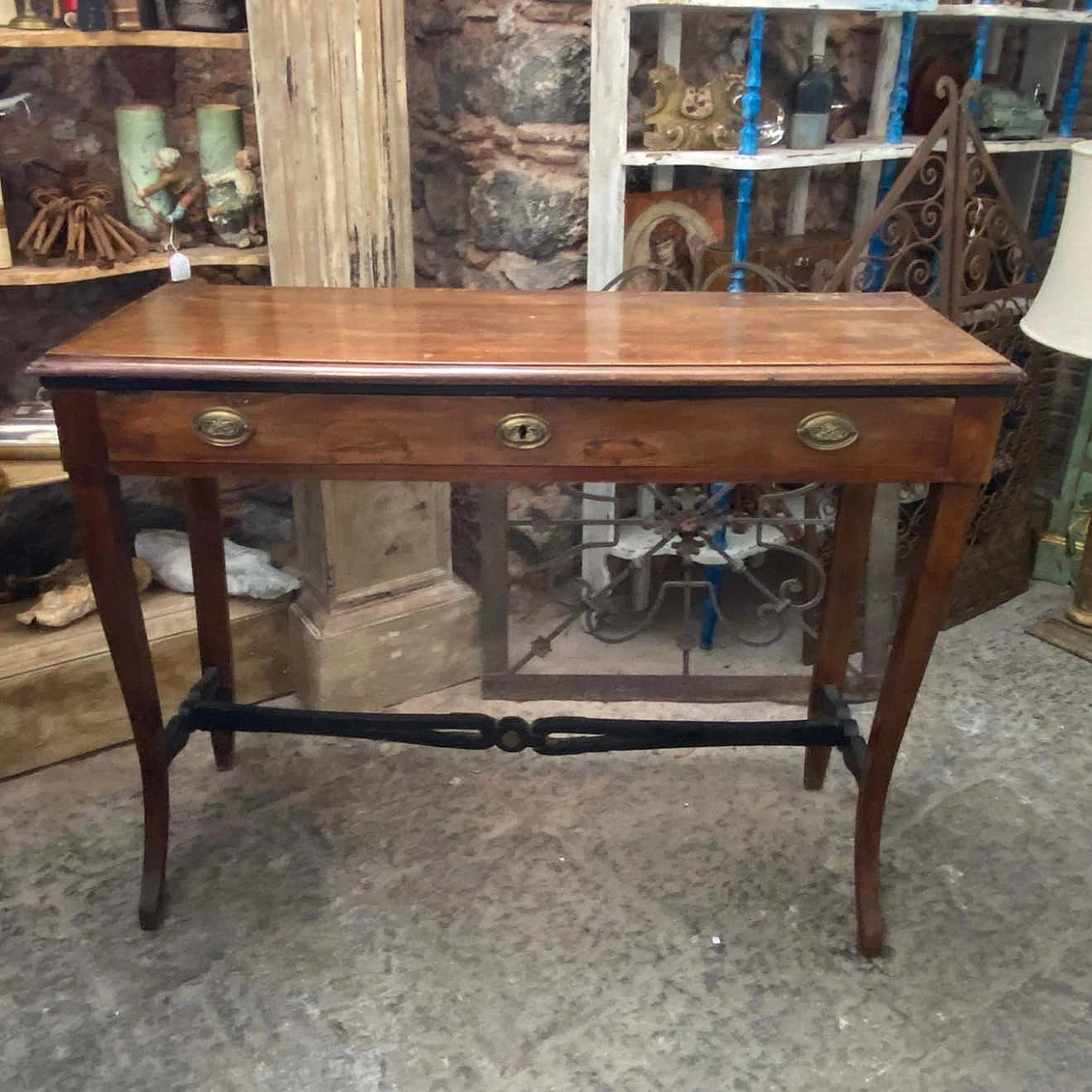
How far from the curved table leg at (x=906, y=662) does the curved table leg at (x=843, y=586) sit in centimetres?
31

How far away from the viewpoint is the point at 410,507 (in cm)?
234

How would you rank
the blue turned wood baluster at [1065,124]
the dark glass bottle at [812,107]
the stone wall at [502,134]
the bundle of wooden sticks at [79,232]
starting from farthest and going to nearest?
the blue turned wood baluster at [1065,124], the dark glass bottle at [812,107], the stone wall at [502,134], the bundle of wooden sticks at [79,232]

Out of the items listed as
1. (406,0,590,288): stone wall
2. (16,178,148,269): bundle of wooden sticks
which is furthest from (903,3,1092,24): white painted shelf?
(16,178,148,269): bundle of wooden sticks

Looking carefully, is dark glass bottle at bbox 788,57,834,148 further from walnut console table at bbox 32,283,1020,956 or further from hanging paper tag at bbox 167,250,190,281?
hanging paper tag at bbox 167,250,190,281

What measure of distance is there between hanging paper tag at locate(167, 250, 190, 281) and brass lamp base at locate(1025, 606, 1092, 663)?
2176 millimetres

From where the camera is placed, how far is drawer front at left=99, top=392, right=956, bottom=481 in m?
1.41

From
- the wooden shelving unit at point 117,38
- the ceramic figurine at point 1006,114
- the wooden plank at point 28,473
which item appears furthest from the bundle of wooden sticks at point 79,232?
the ceramic figurine at point 1006,114

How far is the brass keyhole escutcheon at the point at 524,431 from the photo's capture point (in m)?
1.41

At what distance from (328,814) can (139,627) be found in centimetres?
61

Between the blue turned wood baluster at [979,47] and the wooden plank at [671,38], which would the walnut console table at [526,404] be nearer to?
the wooden plank at [671,38]

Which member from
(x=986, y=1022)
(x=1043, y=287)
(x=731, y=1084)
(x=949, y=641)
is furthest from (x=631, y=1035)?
(x=1043, y=287)

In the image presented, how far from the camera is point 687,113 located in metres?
2.29

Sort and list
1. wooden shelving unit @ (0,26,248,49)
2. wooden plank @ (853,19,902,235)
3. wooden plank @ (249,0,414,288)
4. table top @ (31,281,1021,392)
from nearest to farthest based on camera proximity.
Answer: table top @ (31,281,1021,392) < wooden shelving unit @ (0,26,248,49) < wooden plank @ (249,0,414,288) < wooden plank @ (853,19,902,235)

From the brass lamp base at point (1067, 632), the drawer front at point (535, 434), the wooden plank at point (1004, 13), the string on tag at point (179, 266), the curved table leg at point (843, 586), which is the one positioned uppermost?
the wooden plank at point (1004, 13)
